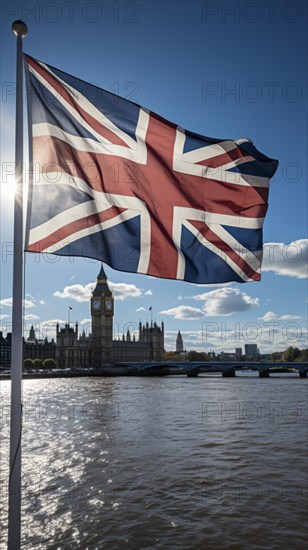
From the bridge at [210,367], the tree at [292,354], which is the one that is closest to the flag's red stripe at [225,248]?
the bridge at [210,367]

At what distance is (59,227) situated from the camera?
15.2 feet

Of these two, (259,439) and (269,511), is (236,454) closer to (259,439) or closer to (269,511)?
(259,439)

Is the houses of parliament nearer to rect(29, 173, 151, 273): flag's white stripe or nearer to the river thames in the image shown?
the river thames

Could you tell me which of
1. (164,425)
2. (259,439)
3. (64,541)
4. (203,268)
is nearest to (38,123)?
(203,268)

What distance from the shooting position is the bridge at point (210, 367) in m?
87.1

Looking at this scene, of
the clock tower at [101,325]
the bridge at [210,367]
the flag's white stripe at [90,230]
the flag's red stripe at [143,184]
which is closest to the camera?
the flag's white stripe at [90,230]

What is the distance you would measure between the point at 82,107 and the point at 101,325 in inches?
4916

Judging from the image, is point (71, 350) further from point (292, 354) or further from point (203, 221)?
point (203, 221)

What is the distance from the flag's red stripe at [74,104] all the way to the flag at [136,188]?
0.4 inches

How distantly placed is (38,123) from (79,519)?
711 cm

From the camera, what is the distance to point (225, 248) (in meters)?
5.56

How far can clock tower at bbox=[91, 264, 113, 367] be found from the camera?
12556 cm

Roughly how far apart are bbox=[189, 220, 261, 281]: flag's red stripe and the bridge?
268ft

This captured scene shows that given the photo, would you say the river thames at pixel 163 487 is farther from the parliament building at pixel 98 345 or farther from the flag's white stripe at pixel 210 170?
the parliament building at pixel 98 345
